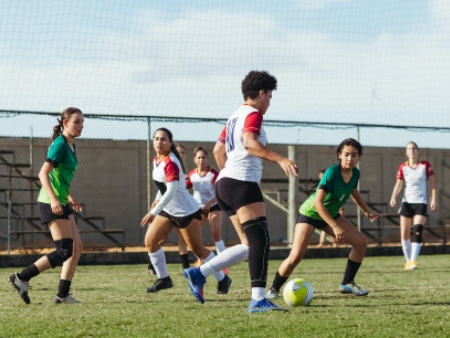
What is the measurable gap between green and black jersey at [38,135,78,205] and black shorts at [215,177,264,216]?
191cm

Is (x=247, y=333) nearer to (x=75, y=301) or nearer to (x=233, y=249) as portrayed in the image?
(x=233, y=249)

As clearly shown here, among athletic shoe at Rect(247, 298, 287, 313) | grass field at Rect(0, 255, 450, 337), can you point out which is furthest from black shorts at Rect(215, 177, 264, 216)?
grass field at Rect(0, 255, 450, 337)

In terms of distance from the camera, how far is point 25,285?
8445 mm

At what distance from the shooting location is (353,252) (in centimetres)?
922

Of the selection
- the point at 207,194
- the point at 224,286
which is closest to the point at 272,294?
the point at 224,286

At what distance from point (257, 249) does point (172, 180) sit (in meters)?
2.34

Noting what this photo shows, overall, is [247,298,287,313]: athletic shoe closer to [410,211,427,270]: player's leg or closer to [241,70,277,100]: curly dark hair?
[241,70,277,100]: curly dark hair

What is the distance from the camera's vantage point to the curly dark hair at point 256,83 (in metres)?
7.36

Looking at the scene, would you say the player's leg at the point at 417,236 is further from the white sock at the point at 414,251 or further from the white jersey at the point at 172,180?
the white jersey at the point at 172,180

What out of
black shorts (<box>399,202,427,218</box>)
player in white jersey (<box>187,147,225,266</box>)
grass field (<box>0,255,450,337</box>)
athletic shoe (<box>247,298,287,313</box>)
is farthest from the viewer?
black shorts (<box>399,202,427,218</box>)

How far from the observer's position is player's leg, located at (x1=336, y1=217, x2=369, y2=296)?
897 cm

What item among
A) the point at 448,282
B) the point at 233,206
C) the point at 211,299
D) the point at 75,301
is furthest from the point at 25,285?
the point at 448,282

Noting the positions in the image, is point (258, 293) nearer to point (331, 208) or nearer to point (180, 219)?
point (331, 208)

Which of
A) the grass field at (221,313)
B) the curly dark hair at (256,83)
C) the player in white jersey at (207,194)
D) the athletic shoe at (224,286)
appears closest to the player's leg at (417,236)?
the grass field at (221,313)
